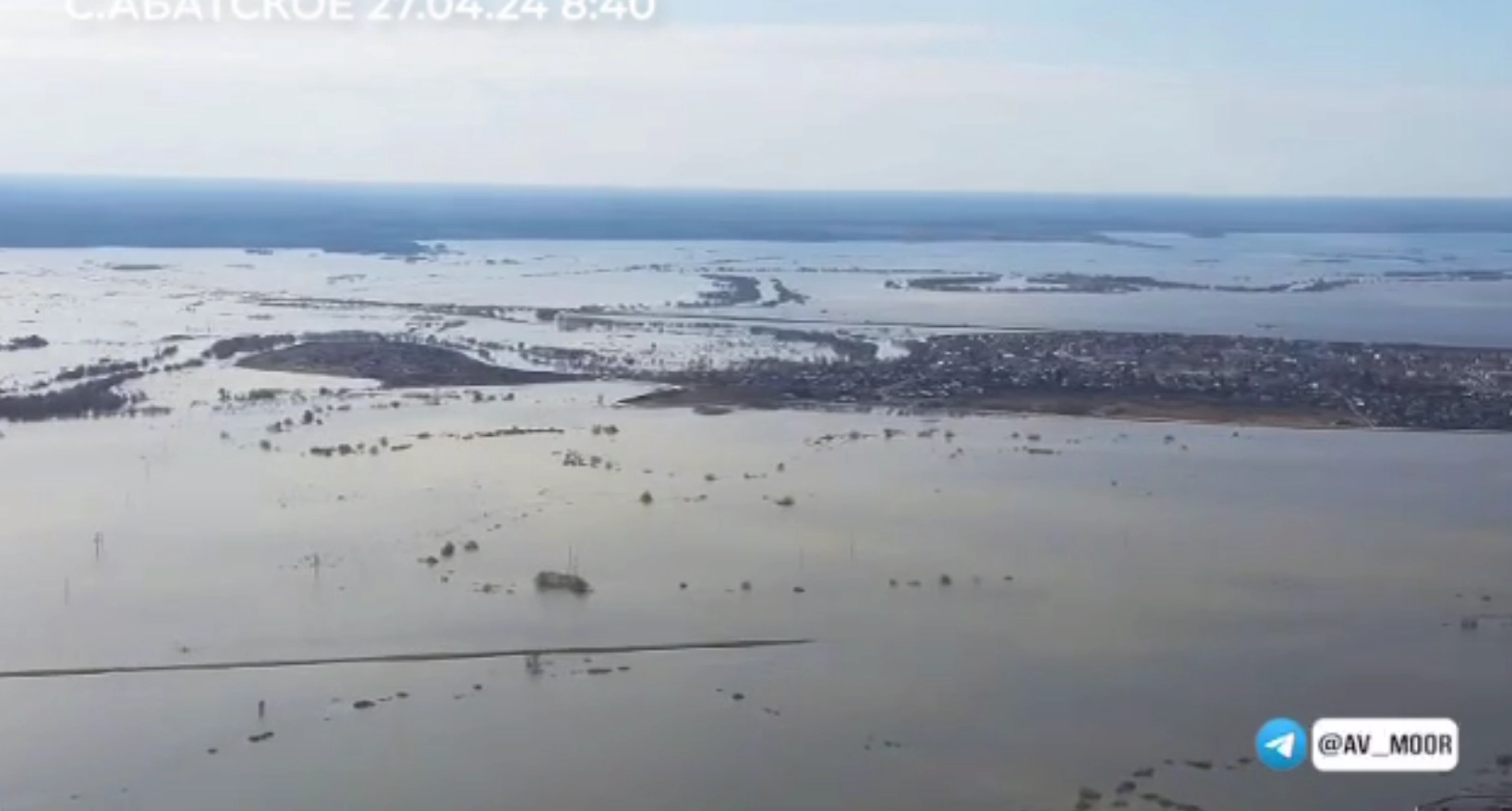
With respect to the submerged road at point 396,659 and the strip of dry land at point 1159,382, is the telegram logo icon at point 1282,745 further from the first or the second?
the strip of dry land at point 1159,382

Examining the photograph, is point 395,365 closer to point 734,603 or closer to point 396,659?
point 734,603

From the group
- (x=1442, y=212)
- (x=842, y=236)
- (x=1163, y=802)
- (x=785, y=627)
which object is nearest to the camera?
(x=1163, y=802)

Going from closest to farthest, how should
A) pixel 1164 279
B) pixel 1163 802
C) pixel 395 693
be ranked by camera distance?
1. pixel 1163 802
2. pixel 395 693
3. pixel 1164 279

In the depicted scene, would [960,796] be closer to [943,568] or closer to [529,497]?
[943,568]

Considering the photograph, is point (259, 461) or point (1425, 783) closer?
point (1425, 783)

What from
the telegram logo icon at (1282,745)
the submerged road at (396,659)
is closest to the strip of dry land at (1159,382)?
the submerged road at (396,659)

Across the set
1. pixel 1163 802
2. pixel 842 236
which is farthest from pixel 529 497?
pixel 842 236

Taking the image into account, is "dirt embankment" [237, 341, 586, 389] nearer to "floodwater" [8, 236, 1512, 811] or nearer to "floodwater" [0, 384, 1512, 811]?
"floodwater" [8, 236, 1512, 811]
